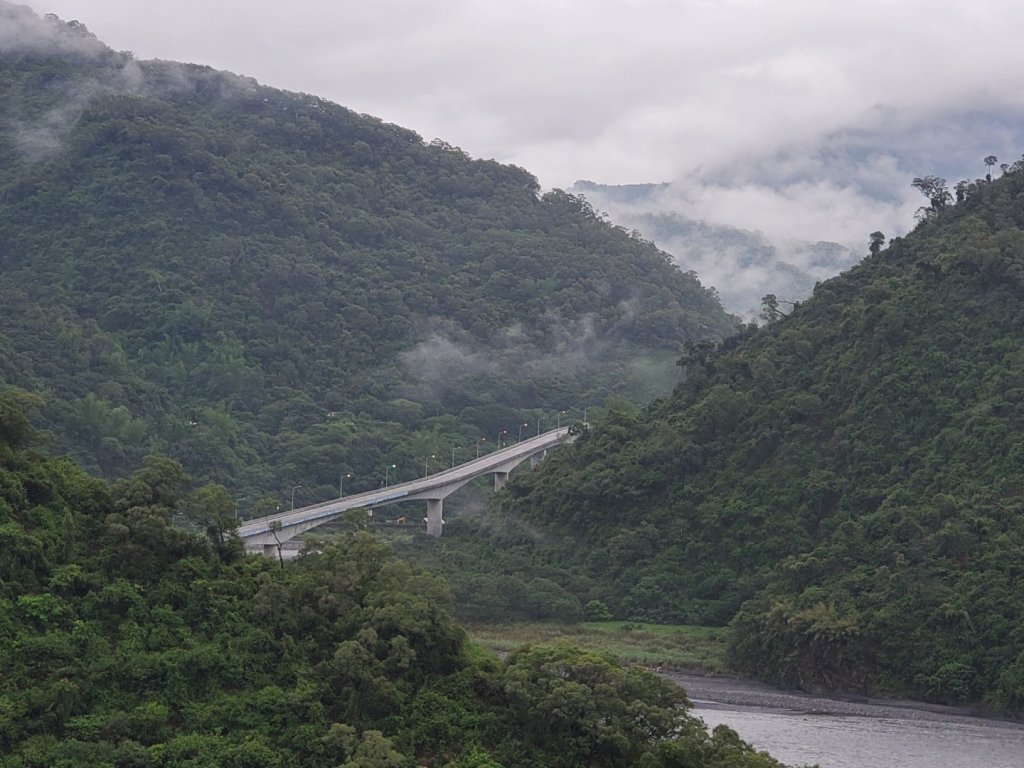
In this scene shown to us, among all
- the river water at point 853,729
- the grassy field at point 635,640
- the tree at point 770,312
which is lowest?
the river water at point 853,729

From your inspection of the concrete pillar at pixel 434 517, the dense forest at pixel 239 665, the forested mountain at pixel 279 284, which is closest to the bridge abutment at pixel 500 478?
the forested mountain at pixel 279 284

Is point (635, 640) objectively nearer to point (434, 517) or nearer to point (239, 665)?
point (434, 517)

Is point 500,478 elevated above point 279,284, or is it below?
below

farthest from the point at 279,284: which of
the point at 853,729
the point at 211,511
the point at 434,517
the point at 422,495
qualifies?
the point at 211,511

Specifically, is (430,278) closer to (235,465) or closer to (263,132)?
(263,132)

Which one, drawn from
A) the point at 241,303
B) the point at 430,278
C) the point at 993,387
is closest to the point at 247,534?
the point at 993,387

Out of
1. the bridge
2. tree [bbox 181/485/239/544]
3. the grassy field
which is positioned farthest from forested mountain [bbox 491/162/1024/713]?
tree [bbox 181/485/239/544]

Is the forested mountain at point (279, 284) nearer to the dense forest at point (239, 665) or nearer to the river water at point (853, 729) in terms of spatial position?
the river water at point (853, 729)
